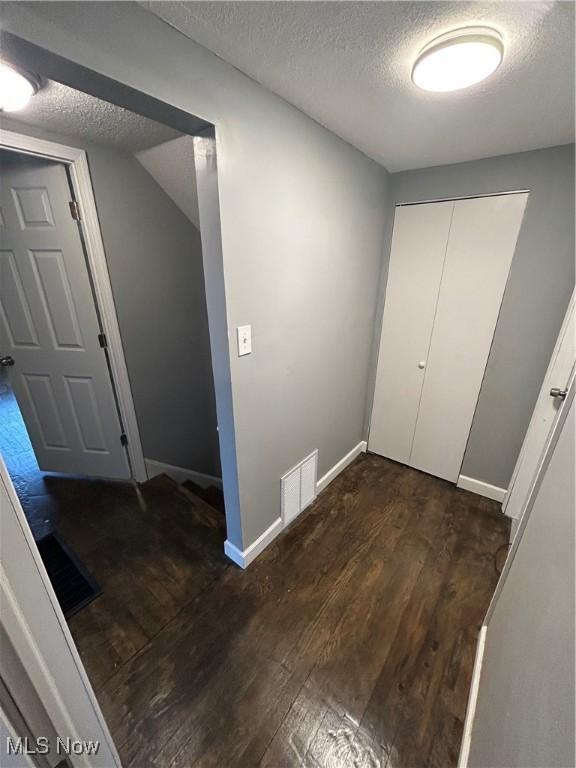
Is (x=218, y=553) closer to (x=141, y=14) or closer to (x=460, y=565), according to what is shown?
(x=460, y=565)

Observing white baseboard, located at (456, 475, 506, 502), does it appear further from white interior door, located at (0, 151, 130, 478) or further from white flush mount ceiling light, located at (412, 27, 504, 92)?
white interior door, located at (0, 151, 130, 478)

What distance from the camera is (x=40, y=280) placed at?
1.89 metres

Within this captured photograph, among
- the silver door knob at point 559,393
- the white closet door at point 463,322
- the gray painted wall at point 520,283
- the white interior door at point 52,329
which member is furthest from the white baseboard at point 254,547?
the silver door knob at point 559,393

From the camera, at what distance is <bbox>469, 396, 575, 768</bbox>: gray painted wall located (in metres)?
0.55

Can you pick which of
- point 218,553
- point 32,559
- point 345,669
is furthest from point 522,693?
point 218,553

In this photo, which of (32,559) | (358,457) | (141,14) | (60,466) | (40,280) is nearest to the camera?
(32,559)

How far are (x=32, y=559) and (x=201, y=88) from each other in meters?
1.37

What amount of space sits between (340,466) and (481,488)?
1.02m

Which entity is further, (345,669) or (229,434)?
(229,434)

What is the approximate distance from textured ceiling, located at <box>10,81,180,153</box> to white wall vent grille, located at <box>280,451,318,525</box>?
1.94 m

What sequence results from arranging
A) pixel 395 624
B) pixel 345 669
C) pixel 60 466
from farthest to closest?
pixel 60 466 → pixel 395 624 → pixel 345 669

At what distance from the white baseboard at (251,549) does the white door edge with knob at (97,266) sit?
108cm

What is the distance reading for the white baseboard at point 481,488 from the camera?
2158mm

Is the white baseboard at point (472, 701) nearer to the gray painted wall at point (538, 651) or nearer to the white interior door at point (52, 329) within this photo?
the gray painted wall at point (538, 651)
